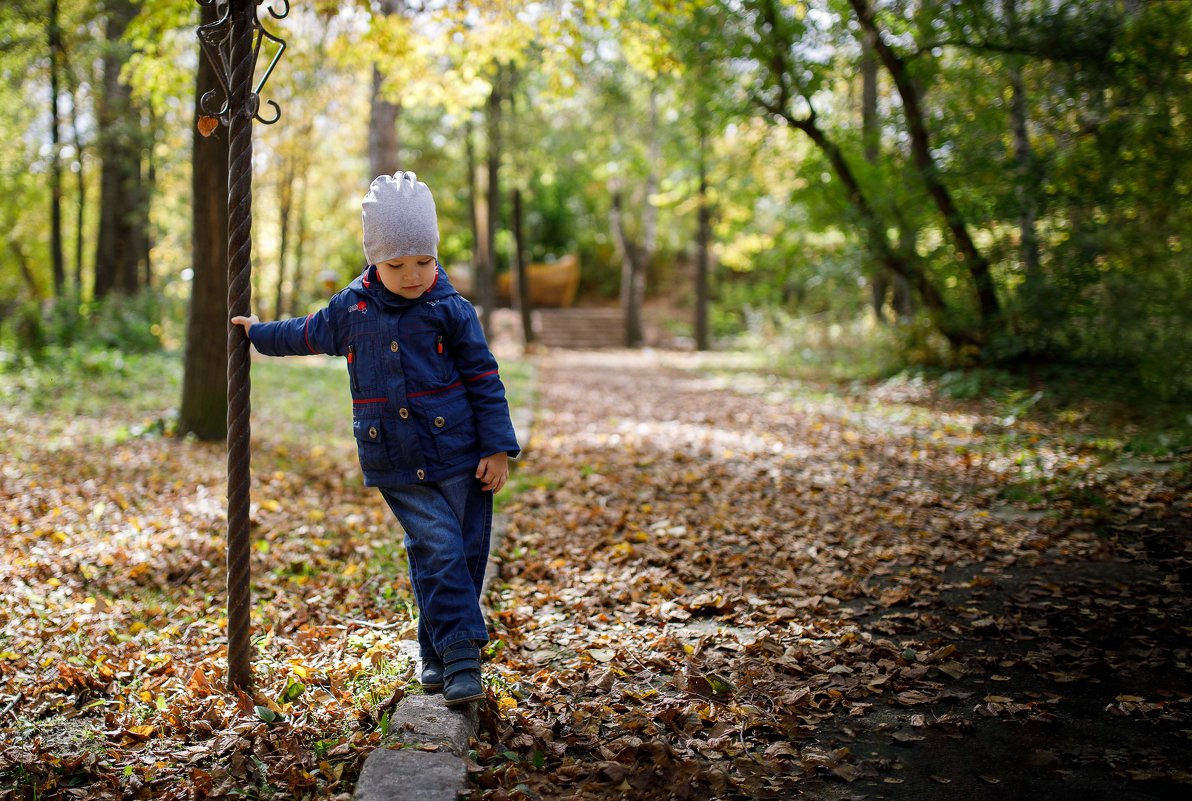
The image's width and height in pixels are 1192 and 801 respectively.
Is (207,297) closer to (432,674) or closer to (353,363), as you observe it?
(353,363)

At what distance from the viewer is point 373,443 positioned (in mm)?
2830

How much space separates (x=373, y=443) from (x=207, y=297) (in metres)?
4.76

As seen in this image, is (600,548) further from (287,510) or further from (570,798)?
(570,798)

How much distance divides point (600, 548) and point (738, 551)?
2.70 ft

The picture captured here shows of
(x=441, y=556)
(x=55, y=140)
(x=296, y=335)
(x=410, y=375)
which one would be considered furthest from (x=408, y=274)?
(x=55, y=140)

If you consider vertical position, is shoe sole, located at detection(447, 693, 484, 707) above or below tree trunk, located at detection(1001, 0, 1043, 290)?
below

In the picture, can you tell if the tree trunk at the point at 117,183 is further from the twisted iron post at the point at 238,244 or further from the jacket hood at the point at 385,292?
the jacket hood at the point at 385,292

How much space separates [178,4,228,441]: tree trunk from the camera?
6648mm

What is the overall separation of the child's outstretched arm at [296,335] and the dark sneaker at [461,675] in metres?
1.14

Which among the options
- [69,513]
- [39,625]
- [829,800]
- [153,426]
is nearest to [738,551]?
[829,800]

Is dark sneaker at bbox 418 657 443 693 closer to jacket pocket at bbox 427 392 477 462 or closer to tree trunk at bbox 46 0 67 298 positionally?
jacket pocket at bbox 427 392 477 462

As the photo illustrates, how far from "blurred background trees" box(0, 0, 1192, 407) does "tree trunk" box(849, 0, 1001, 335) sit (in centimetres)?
4

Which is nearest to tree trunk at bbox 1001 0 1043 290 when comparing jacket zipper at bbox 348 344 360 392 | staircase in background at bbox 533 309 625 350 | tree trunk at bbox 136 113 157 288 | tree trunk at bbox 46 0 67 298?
jacket zipper at bbox 348 344 360 392

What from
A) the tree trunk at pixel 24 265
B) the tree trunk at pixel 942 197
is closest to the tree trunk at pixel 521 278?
the tree trunk at pixel 942 197
